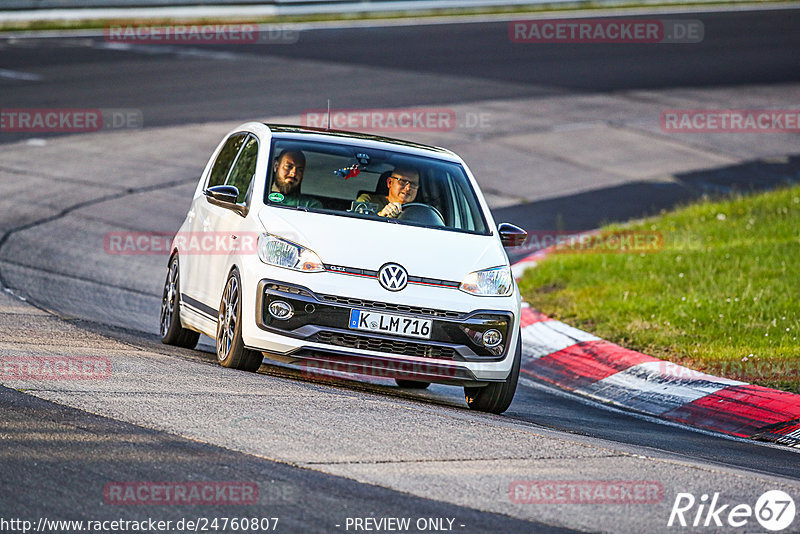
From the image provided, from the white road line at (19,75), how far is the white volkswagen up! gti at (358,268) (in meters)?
14.6

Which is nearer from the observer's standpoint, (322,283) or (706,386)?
(322,283)

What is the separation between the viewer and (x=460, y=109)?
22344 millimetres

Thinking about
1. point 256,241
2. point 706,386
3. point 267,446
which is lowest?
point 706,386

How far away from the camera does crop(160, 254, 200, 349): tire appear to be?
378 inches

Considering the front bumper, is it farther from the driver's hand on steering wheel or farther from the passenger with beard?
the driver's hand on steering wheel

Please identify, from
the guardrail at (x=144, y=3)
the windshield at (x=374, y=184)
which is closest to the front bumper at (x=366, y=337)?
the windshield at (x=374, y=184)

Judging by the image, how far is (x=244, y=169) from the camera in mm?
9141

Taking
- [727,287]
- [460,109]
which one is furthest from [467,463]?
[460,109]

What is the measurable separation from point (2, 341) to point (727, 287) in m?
6.79

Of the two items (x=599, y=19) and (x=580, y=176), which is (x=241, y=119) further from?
(x=599, y=19)

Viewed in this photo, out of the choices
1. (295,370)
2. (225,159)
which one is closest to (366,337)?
(295,370)

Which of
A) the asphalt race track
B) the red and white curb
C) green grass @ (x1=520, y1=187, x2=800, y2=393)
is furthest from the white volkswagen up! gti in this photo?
green grass @ (x1=520, y1=187, x2=800, y2=393)

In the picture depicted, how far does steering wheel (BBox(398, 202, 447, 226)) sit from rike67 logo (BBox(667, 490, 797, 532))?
10.9 feet

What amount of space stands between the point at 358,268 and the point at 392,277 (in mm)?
217
